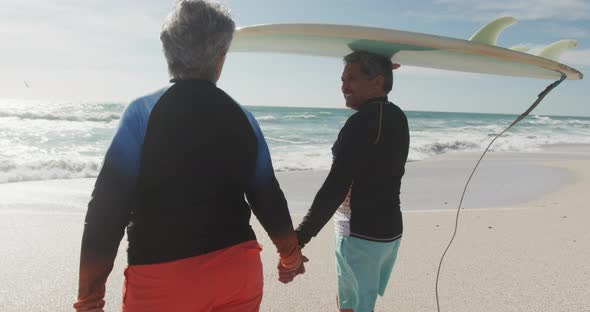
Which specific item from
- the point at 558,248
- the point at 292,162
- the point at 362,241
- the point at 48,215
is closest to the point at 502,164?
the point at 292,162

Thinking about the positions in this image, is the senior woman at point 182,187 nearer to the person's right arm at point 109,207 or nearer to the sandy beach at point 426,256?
the person's right arm at point 109,207

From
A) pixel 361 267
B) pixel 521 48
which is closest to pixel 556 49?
pixel 521 48

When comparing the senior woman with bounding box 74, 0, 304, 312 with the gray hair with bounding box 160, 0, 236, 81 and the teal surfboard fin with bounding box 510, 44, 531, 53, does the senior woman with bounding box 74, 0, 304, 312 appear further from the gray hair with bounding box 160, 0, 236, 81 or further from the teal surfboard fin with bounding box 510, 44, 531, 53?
the teal surfboard fin with bounding box 510, 44, 531, 53

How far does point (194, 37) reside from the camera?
55.9 inches

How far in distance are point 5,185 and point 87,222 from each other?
24.0ft

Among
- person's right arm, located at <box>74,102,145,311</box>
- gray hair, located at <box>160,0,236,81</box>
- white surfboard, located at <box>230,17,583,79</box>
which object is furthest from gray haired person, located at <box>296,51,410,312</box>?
person's right arm, located at <box>74,102,145,311</box>

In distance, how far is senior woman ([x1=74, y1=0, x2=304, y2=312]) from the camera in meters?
1.36

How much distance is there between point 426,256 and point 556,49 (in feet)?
7.65

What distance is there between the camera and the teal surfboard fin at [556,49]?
243cm

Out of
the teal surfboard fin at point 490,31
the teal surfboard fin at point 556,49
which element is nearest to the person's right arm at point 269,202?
the teal surfboard fin at point 490,31

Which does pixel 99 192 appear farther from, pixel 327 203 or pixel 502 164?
pixel 502 164

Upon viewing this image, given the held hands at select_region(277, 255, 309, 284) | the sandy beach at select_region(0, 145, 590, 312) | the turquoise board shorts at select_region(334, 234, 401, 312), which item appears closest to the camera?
the held hands at select_region(277, 255, 309, 284)

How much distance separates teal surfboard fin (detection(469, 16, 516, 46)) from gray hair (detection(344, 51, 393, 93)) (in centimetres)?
47

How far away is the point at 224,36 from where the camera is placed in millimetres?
1468
